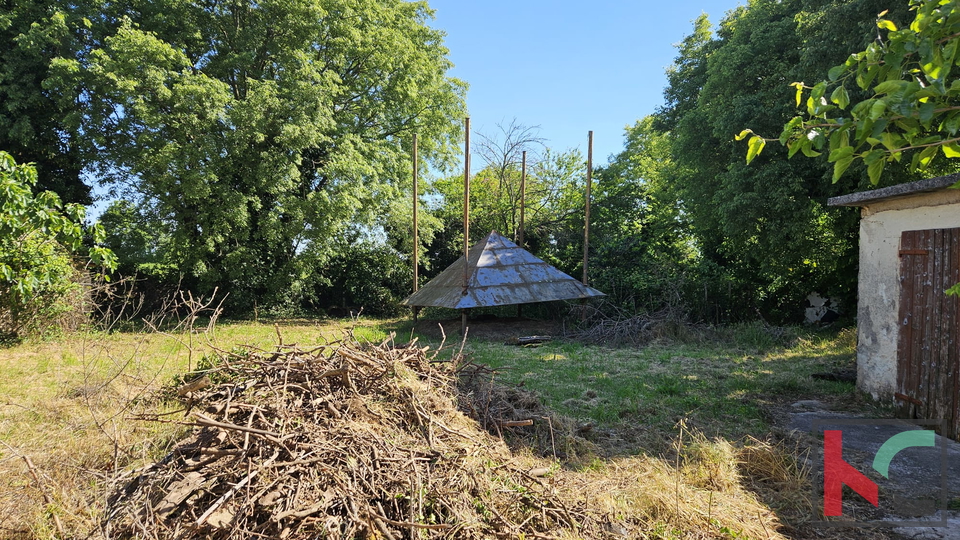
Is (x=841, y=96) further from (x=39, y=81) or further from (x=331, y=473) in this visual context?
(x=39, y=81)

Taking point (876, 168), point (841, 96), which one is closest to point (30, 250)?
point (841, 96)

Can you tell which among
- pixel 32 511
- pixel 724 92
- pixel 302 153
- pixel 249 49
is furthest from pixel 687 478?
pixel 249 49

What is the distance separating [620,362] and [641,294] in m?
4.60

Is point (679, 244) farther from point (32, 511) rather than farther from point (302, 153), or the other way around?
point (32, 511)

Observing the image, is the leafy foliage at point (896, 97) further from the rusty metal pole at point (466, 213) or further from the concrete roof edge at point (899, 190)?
the rusty metal pole at point (466, 213)

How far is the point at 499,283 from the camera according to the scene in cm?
1158

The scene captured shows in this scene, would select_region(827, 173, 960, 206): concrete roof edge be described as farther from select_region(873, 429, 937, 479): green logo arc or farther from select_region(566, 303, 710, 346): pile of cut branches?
select_region(566, 303, 710, 346): pile of cut branches

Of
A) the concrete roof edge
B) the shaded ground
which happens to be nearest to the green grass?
the shaded ground

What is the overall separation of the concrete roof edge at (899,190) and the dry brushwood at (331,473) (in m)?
4.62

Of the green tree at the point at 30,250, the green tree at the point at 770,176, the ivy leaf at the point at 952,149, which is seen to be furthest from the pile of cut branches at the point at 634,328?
the green tree at the point at 30,250

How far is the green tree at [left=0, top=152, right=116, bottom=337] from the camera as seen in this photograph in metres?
7.75

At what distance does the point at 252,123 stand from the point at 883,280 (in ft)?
41.0

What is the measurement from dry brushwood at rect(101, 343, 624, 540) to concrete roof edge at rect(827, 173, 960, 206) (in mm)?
4616

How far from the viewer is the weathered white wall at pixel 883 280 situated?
5445 mm
